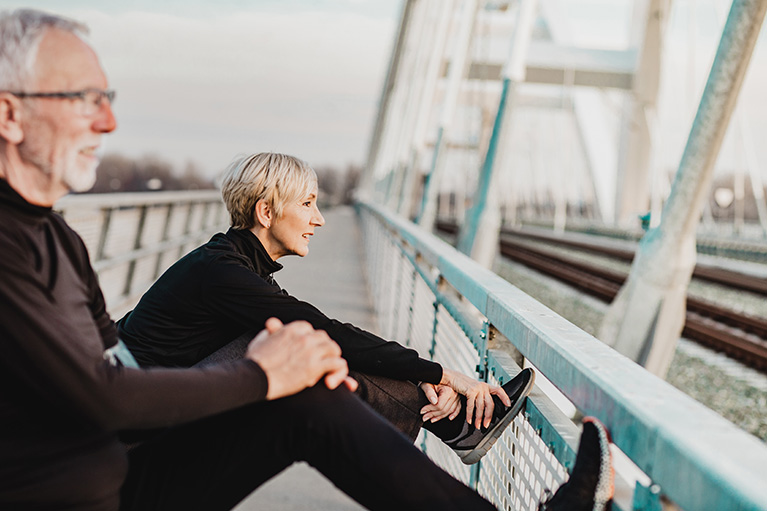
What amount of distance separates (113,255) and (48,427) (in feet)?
19.6

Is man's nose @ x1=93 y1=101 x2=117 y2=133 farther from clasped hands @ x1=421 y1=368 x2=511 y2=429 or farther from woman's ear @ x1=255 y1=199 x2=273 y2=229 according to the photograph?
clasped hands @ x1=421 y1=368 x2=511 y2=429

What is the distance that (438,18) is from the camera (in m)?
20.6

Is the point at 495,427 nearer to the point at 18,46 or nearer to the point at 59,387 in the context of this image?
the point at 59,387

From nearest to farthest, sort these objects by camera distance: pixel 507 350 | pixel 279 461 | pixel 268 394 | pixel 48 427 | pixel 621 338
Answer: pixel 48 427, pixel 268 394, pixel 279 461, pixel 507 350, pixel 621 338

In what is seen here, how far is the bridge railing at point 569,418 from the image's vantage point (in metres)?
1.01

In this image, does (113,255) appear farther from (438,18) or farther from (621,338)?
(438,18)

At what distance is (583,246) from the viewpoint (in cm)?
2844

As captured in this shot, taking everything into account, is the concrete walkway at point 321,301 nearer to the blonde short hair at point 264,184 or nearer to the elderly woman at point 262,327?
the elderly woman at point 262,327

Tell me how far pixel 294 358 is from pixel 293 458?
24 cm

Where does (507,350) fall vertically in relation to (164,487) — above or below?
above

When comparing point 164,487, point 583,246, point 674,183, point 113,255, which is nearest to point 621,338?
point 674,183

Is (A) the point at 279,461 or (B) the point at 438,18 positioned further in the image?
(B) the point at 438,18

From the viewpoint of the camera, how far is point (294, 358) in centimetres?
174

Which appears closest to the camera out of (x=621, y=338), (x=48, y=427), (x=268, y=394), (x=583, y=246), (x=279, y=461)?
(x=48, y=427)
